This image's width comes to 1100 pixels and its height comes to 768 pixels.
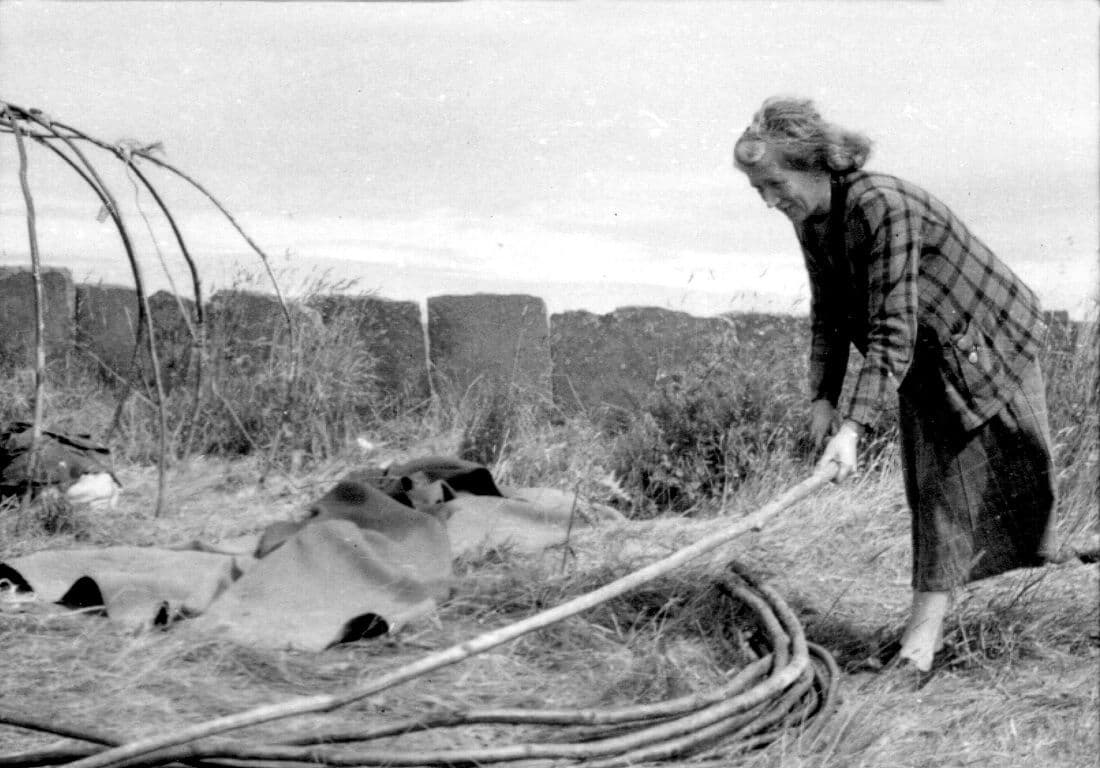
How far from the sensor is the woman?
305 cm

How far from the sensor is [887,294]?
3.05m

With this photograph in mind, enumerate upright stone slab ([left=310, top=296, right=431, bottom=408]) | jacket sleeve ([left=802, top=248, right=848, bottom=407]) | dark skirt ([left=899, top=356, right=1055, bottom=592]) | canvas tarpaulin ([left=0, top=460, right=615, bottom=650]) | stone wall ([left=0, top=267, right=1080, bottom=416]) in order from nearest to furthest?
dark skirt ([left=899, top=356, right=1055, bottom=592]), jacket sleeve ([left=802, top=248, right=848, bottom=407]), canvas tarpaulin ([left=0, top=460, right=615, bottom=650]), stone wall ([left=0, top=267, right=1080, bottom=416]), upright stone slab ([left=310, top=296, right=431, bottom=408])

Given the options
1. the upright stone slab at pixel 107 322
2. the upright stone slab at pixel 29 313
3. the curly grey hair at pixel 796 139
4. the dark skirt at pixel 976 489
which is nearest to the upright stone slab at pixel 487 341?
the upright stone slab at pixel 107 322

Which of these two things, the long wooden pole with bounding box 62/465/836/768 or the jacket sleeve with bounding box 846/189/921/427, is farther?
the jacket sleeve with bounding box 846/189/921/427

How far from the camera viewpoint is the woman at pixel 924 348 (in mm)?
3055

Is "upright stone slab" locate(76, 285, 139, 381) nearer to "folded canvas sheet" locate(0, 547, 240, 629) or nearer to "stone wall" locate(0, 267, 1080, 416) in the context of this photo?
"stone wall" locate(0, 267, 1080, 416)

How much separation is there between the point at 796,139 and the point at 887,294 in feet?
1.53

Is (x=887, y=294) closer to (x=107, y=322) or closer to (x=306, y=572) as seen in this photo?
(x=306, y=572)

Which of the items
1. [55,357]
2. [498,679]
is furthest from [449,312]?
[498,679]

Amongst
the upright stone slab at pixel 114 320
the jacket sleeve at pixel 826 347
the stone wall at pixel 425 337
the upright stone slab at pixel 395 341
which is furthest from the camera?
the upright stone slab at pixel 114 320

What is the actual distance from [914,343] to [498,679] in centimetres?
143

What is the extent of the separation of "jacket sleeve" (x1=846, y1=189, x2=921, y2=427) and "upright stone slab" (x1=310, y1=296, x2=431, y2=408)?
4.46m

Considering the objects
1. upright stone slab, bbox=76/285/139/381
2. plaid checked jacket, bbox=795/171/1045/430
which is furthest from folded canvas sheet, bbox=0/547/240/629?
upright stone slab, bbox=76/285/139/381

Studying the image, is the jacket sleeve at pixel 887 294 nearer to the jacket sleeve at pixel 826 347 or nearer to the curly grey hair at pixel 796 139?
the curly grey hair at pixel 796 139
